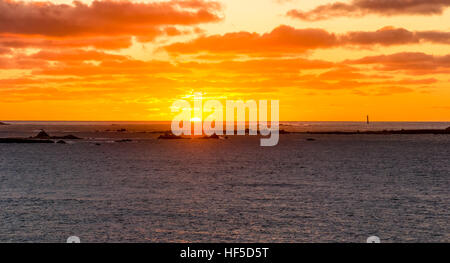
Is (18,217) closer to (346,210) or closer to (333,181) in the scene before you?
(346,210)

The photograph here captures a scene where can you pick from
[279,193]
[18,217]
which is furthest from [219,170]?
[18,217]

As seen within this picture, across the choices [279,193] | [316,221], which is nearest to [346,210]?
[316,221]

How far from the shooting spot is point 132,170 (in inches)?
3366

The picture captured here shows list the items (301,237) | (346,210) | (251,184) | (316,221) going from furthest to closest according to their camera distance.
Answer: (251,184), (346,210), (316,221), (301,237)

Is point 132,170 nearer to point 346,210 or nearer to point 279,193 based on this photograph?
point 279,193

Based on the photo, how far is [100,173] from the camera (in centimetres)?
8044

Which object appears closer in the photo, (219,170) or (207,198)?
(207,198)
